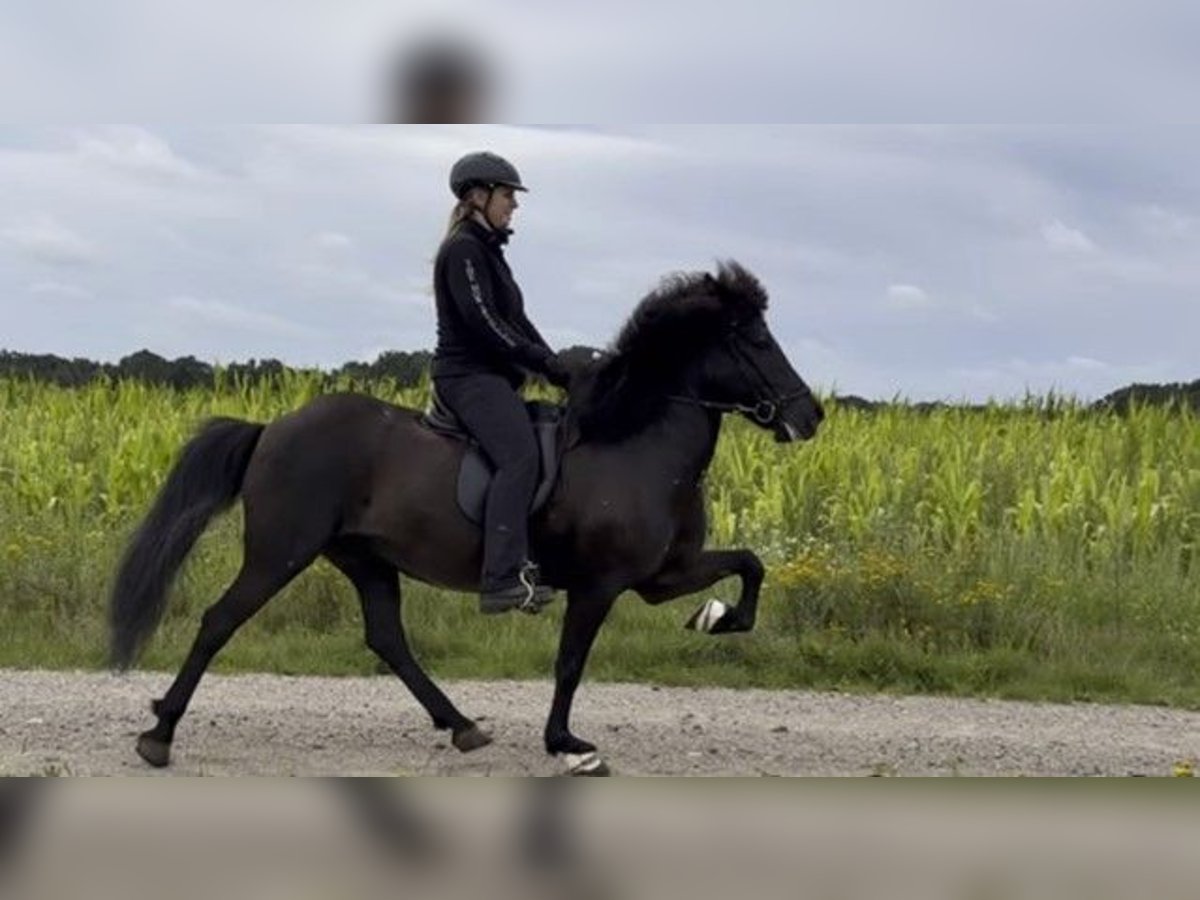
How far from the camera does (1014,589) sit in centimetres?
1165

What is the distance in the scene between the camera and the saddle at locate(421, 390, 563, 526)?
7355 millimetres

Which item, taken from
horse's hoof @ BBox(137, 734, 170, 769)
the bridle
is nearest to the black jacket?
the bridle

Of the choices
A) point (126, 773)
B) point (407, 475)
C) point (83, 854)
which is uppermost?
point (407, 475)

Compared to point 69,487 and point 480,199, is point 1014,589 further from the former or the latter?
point 69,487

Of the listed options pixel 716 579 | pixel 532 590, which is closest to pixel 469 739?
pixel 532 590

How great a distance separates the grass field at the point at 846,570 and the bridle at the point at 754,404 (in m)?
2.93

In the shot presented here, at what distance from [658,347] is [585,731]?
83.1 inches

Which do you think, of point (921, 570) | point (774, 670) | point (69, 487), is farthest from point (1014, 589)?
point (69, 487)

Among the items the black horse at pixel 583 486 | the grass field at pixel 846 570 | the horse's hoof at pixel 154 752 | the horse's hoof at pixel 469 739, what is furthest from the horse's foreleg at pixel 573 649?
the grass field at pixel 846 570

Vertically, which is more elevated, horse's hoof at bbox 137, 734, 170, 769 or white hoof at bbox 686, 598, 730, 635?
white hoof at bbox 686, 598, 730, 635

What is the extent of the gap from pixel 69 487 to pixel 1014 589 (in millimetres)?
8466

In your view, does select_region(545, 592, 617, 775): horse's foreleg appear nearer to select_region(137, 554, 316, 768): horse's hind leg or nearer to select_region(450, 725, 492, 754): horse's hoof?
select_region(450, 725, 492, 754): horse's hoof

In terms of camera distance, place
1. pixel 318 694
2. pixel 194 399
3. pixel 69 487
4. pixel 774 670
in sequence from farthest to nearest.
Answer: pixel 194 399
pixel 69 487
pixel 774 670
pixel 318 694

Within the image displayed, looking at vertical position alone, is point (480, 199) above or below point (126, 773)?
above
